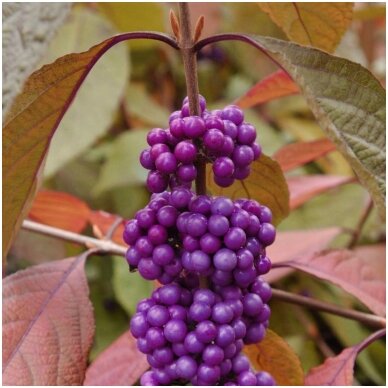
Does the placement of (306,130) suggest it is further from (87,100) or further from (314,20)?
(314,20)

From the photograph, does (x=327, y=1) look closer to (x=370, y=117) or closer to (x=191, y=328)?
(x=370, y=117)

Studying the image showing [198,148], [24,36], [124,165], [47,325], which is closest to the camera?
[24,36]

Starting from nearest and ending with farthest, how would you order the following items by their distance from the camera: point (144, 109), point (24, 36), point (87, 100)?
point (24, 36) < point (87, 100) < point (144, 109)

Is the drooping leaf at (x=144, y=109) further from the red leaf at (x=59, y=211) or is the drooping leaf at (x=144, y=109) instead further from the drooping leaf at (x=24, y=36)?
the drooping leaf at (x=24, y=36)

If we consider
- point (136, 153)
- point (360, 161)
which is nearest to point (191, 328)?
point (360, 161)

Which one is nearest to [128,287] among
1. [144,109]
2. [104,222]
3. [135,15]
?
[104,222]

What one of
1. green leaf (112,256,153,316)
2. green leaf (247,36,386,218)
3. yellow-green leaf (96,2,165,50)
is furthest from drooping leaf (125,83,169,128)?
green leaf (247,36,386,218)
